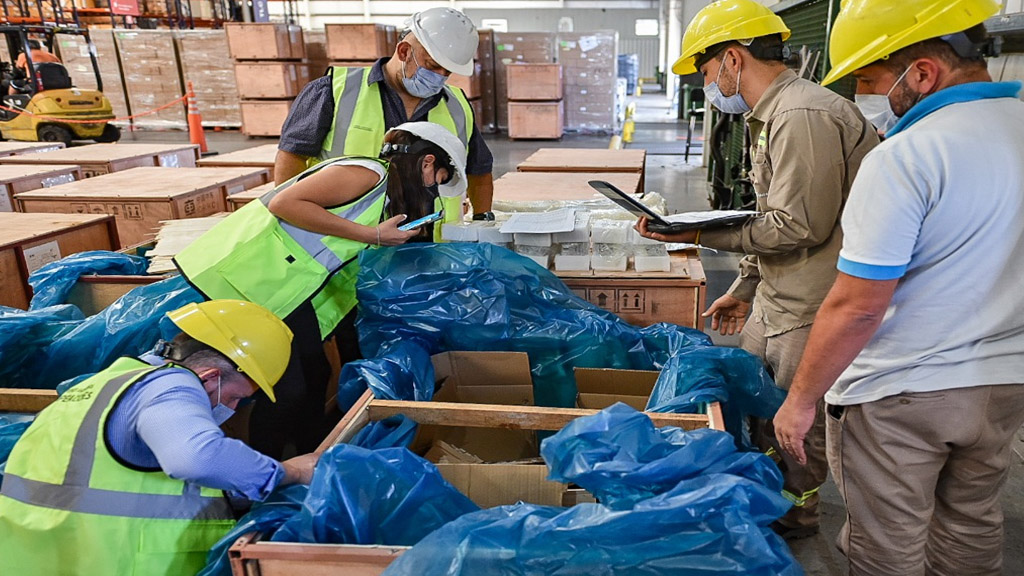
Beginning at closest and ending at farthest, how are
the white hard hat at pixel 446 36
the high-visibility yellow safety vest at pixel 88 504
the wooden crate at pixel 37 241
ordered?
the high-visibility yellow safety vest at pixel 88 504, the white hard hat at pixel 446 36, the wooden crate at pixel 37 241

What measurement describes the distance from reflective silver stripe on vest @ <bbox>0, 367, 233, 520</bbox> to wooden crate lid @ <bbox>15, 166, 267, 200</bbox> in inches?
126

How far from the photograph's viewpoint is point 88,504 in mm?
1365

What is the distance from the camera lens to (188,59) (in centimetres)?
1356

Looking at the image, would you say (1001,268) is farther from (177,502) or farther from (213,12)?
(213,12)

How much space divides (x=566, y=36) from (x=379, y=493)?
42.0ft

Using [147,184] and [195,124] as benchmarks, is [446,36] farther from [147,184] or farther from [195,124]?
[195,124]

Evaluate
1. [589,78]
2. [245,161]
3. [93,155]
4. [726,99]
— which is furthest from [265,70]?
[726,99]

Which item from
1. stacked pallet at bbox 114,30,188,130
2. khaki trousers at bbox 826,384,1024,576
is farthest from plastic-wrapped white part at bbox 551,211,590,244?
stacked pallet at bbox 114,30,188,130

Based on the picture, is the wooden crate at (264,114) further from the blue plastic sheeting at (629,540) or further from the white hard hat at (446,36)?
the blue plastic sheeting at (629,540)

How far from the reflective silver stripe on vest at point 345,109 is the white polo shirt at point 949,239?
1930mm

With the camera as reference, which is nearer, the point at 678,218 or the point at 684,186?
the point at 678,218

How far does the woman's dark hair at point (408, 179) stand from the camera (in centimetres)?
238

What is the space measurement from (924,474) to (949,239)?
573mm

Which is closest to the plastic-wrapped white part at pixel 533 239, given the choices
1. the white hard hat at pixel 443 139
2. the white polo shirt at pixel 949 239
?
the white hard hat at pixel 443 139
